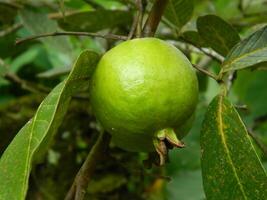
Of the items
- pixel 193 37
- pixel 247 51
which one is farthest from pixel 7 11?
pixel 247 51

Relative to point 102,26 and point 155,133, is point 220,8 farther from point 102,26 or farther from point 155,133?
point 155,133

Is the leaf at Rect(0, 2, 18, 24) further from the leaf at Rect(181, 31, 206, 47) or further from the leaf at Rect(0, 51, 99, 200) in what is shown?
the leaf at Rect(0, 51, 99, 200)

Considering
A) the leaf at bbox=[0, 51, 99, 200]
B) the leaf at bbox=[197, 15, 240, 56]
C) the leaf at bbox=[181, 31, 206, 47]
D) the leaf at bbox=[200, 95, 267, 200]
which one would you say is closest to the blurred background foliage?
the leaf at bbox=[181, 31, 206, 47]

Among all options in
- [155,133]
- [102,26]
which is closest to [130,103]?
[155,133]

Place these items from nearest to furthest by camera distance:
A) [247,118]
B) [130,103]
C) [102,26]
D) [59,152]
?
[130,103] → [102,26] → [59,152] → [247,118]

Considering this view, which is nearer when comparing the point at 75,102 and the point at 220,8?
the point at 75,102

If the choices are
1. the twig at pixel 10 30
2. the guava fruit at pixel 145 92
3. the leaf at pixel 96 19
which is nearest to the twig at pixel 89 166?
the guava fruit at pixel 145 92

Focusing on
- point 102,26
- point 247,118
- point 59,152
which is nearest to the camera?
point 102,26

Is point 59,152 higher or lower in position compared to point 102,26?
lower
